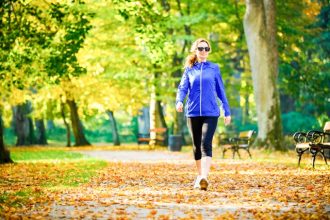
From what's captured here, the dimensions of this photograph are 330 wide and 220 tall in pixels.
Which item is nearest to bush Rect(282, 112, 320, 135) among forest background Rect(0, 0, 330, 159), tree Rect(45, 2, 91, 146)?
forest background Rect(0, 0, 330, 159)

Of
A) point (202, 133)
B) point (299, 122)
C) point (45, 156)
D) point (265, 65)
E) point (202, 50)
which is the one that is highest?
point (265, 65)

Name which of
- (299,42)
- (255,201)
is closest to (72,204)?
(255,201)

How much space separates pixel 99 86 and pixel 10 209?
96.3 feet

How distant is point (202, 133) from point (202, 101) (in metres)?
0.50

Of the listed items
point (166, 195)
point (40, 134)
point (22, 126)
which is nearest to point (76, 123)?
point (22, 126)

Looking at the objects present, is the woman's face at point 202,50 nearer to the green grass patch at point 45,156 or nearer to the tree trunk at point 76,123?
the green grass patch at point 45,156

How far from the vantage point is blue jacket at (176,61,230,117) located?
10.6 meters

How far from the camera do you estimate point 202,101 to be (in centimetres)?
1065

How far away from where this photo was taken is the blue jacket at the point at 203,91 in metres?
10.6

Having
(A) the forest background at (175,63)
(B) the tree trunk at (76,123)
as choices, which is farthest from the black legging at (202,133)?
(B) the tree trunk at (76,123)

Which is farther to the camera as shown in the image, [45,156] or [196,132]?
[45,156]

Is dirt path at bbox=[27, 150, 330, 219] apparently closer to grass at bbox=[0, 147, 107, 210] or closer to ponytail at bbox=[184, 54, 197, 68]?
grass at bbox=[0, 147, 107, 210]

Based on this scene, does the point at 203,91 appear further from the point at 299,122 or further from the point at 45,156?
the point at 299,122

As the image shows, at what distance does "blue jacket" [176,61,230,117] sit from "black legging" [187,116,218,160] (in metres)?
0.11
